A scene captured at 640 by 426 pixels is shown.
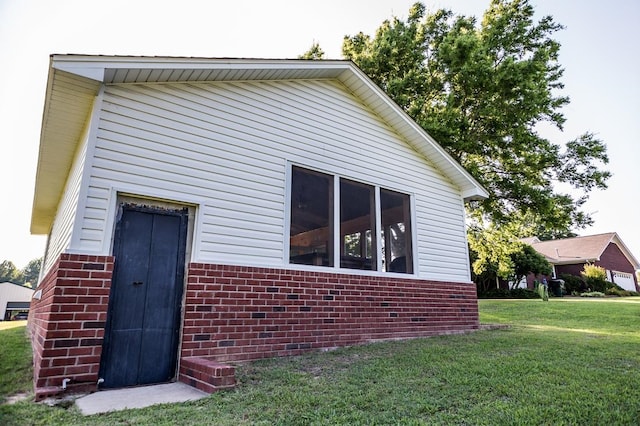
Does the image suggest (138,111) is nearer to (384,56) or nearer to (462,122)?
(462,122)

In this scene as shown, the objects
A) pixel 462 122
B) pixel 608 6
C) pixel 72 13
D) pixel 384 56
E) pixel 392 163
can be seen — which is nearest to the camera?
pixel 72 13

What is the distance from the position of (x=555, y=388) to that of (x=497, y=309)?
11.7 meters

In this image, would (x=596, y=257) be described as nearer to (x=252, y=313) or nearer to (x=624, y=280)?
(x=624, y=280)

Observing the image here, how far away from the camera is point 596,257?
1073 inches

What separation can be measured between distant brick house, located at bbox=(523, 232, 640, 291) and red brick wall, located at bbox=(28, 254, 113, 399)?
31.1 meters

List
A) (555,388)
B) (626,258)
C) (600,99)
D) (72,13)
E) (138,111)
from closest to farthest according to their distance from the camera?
(555,388)
(138,111)
(72,13)
(600,99)
(626,258)

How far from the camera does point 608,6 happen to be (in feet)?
21.6

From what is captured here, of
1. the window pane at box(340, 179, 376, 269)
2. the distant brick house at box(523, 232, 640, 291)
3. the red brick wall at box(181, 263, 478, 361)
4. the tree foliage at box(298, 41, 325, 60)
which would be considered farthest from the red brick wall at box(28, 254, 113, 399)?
the distant brick house at box(523, 232, 640, 291)

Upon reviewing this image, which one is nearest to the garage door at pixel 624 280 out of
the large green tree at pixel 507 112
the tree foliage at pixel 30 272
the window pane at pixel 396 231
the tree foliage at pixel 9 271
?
the large green tree at pixel 507 112

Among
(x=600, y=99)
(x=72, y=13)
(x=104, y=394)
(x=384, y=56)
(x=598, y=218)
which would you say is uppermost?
(x=384, y=56)

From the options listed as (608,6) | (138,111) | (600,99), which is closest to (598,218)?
(600,99)

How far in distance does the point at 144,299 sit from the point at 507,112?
10.9 meters

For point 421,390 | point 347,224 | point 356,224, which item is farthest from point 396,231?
point 421,390

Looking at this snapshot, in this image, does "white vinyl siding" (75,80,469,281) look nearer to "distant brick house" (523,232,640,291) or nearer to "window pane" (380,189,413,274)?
"window pane" (380,189,413,274)
